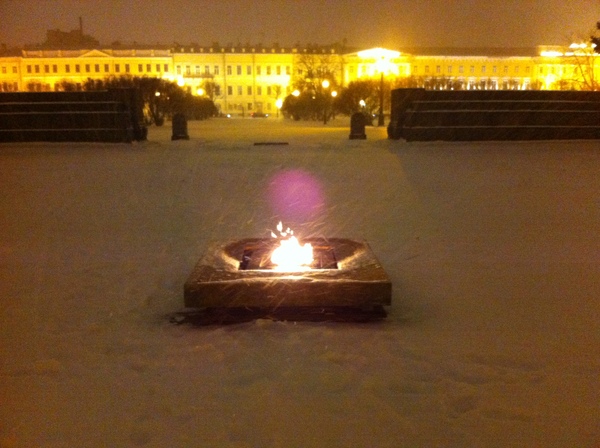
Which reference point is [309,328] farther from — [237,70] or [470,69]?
[237,70]

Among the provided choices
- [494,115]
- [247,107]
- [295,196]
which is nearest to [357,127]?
[494,115]

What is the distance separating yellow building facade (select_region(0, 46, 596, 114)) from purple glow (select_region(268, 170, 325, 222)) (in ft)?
216

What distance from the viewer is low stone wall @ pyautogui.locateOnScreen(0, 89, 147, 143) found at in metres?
19.8

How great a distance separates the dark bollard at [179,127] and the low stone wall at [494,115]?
25.9ft

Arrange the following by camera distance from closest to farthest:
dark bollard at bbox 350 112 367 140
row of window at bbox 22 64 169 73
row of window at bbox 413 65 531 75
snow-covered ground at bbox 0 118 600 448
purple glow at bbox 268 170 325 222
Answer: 1. snow-covered ground at bbox 0 118 600 448
2. purple glow at bbox 268 170 325 222
3. dark bollard at bbox 350 112 367 140
4. row of window at bbox 22 64 169 73
5. row of window at bbox 413 65 531 75

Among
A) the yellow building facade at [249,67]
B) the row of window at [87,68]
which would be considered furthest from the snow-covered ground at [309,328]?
the row of window at [87,68]

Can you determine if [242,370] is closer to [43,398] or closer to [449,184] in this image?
[43,398]

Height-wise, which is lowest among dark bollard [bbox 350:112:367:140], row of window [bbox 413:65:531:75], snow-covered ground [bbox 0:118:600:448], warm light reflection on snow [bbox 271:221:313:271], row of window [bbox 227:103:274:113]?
snow-covered ground [bbox 0:118:600:448]

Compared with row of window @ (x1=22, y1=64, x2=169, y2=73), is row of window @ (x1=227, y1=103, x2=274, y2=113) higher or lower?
lower

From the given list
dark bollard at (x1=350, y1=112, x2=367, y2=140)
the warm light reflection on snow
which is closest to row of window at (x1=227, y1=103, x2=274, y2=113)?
dark bollard at (x1=350, y1=112, x2=367, y2=140)

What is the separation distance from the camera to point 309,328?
5.54 meters

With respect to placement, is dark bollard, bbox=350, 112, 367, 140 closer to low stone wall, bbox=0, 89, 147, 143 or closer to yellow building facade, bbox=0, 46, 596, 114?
low stone wall, bbox=0, 89, 147, 143

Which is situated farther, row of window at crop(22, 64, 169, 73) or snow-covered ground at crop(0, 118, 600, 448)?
row of window at crop(22, 64, 169, 73)

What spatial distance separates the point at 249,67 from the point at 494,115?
3309 inches
